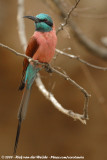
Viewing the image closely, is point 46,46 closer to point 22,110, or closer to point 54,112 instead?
point 22,110

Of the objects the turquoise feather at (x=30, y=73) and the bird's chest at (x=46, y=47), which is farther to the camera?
the turquoise feather at (x=30, y=73)

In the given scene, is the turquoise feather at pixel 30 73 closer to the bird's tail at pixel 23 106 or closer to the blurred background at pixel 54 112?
the bird's tail at pixel 23 106

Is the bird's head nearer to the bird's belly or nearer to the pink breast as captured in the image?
the pink breast

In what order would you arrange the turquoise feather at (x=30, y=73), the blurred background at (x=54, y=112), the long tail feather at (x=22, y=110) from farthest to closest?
the blurred background at (x=54, y=112), the turquoise feather at (x=30, y=73), the long tail feather at (x=22, y=110)

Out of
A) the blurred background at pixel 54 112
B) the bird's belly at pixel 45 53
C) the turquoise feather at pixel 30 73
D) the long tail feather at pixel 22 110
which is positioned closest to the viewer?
the long tail feather at pixel 22 110

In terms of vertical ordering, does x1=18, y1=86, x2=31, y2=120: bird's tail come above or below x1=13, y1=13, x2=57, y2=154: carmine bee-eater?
below

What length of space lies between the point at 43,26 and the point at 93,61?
2.25m

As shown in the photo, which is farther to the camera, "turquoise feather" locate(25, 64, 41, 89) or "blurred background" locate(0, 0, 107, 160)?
"blurred background" locate(0, 0, 107, 160)

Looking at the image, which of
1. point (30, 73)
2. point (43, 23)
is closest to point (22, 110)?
point (30, 73)

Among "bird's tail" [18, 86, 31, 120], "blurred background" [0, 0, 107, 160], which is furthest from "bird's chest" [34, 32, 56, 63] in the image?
"blurred background" [0, 0, 107, 160]

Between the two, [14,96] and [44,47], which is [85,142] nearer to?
[14,96]

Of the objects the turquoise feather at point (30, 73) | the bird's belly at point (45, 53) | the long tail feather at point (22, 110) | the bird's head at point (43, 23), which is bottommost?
the long tail feather at point (22, 110)

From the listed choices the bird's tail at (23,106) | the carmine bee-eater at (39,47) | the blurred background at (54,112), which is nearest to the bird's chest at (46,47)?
the carmine bee-eater at (39,47)

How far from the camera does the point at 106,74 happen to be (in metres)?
4.67
